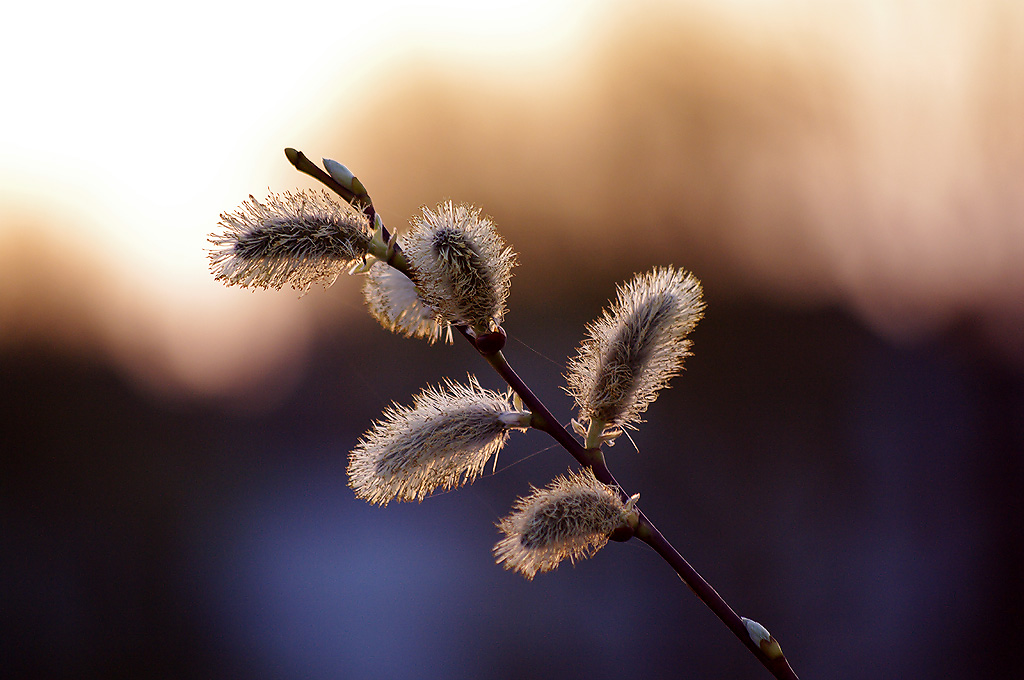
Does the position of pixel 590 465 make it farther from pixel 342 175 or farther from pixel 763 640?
pixel 342 175

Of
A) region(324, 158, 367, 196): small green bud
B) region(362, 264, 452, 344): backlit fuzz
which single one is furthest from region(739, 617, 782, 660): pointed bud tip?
region(324, 158, 367, 196): small green bud

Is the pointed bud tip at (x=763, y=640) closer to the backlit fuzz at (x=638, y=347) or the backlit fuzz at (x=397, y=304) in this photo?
the backlit fuzz at (x=638, y=347)

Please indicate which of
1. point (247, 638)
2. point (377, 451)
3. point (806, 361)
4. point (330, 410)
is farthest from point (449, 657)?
point (377, 451)

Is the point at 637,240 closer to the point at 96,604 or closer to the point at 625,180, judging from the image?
the point at 625,180

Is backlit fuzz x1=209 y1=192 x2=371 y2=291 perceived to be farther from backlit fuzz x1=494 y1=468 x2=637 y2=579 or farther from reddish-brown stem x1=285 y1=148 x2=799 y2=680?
backlit fuzz x1=494 y1=468 x2=637 y2=579

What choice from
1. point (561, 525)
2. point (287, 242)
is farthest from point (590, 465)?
point (287, 242)

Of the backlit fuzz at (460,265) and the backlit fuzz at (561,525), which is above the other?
the backlit fuzz at (460,265)

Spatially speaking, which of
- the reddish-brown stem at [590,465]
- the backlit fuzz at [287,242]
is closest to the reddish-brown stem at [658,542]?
the reddish-brown stem at [590,465]
